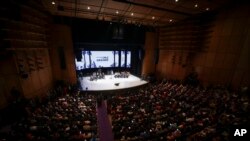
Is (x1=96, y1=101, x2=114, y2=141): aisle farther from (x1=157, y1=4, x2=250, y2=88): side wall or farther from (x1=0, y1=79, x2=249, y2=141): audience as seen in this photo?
(x1=157, y1=4, x2=250, y2=88): side wall

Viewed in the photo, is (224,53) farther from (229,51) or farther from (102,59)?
(102,59)

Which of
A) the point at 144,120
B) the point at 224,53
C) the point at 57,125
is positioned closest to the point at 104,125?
the point at 144,120

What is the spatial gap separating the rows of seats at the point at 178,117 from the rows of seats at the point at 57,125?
58.7 inches

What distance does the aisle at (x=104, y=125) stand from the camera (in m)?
7.14

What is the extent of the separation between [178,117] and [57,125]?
6.77m

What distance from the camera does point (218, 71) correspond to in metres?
13.3

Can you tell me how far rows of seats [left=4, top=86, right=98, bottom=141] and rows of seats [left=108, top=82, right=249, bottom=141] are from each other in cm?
149

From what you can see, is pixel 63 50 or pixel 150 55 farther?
pixel 150 55

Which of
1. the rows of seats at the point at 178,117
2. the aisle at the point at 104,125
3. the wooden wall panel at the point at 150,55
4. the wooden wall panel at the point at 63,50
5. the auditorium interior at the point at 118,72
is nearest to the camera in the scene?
the rows of seats at the point at 178,117

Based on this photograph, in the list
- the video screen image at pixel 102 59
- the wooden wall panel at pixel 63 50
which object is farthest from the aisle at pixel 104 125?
the video screen image at pixel 102 59

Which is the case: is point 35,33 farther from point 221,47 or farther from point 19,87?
point 221,47

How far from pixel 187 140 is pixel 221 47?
419 inches

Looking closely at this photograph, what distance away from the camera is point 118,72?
2136 cm

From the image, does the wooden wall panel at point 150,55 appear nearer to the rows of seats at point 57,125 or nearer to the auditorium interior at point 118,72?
the auditorium interior at point 118,72
